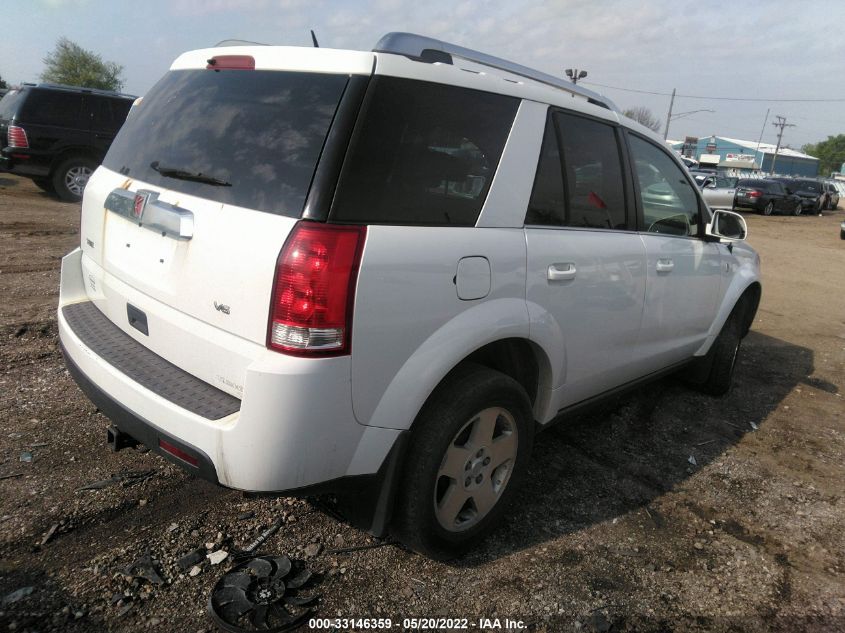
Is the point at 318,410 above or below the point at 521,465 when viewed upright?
above

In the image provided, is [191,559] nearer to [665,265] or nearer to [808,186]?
[665,265]

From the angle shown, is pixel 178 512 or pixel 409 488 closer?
pixel 409 488

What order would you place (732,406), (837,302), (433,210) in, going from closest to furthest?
1. (433,210)
2. (732,406)
3. (837,302)

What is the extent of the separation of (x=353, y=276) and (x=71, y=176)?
38.9 feet

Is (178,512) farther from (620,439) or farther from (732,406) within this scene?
(732,406)

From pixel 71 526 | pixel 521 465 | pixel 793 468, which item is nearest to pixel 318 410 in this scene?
pixel 521 465

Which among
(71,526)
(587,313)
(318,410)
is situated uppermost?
(587,313)

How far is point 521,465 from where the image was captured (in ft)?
9.07

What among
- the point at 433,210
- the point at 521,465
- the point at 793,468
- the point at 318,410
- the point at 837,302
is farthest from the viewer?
the point at 837,302

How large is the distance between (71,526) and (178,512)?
0.41m

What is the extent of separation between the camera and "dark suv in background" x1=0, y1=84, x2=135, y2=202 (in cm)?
1070

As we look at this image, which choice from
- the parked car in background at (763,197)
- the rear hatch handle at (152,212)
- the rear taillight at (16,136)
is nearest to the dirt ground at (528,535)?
the rear hatch handle at (152,212)

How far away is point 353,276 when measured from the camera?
192cm

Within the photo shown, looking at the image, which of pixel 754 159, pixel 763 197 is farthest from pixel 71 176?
pixel 754 159
